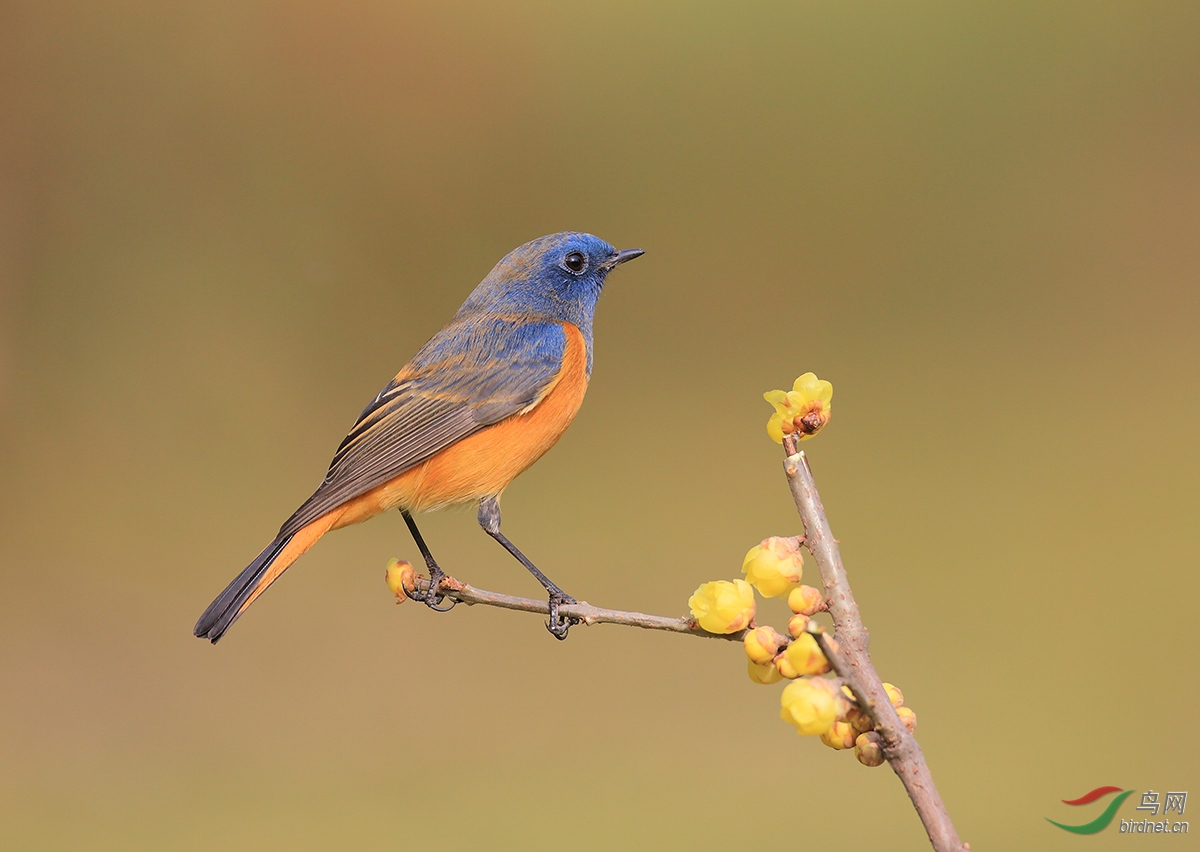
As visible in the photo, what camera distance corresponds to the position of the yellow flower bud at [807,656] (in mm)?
683

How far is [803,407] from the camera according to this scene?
863mm

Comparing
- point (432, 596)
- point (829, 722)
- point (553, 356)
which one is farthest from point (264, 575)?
point (829, 722)

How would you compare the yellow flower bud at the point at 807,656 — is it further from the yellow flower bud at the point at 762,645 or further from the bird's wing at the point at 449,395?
the bird's wing at the point at 449,395

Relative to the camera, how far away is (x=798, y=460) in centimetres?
85

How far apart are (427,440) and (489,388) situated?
164mm

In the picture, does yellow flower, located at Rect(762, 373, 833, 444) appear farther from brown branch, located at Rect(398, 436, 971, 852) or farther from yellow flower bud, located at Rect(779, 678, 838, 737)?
yellow flower bud, located at Rect(779, 678, 838, 737)

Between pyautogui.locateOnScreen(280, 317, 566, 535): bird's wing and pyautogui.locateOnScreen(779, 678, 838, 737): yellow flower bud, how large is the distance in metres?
1.19

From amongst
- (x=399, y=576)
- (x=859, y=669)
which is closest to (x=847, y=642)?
(x=859, y=669)

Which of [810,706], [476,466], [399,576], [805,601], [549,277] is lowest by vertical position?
[810,706]

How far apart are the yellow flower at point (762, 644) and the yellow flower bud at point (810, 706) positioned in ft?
0.17

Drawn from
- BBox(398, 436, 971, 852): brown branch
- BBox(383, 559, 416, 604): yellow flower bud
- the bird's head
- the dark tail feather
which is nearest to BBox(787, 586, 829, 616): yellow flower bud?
BBox(398, 436, 971, 852): brown branch

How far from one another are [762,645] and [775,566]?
69mm

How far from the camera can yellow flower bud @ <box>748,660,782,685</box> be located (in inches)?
29.5

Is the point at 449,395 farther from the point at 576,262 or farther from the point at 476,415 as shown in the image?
the point at 576,262
